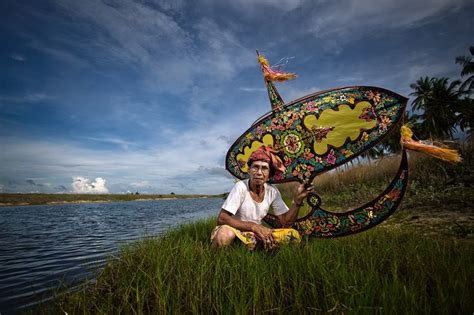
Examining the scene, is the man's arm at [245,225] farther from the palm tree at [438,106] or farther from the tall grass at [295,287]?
the palm tree at [438,106]

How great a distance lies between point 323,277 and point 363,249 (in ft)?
4.29

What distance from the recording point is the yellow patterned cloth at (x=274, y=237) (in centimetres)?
297

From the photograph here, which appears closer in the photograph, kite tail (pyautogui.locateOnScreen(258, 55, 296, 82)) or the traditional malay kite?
the traditional malay kite

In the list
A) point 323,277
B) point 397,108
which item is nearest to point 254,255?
point 323,277

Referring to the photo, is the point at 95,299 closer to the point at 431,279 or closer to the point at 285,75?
the point at 431,279

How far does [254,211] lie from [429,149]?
216 cm

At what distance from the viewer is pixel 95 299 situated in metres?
2.22

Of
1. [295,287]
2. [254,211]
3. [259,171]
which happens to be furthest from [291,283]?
[259,171]

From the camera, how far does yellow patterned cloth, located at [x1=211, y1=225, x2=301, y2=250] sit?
9.75 ft

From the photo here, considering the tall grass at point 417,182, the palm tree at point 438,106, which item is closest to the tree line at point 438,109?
the palm tree at point 438,106

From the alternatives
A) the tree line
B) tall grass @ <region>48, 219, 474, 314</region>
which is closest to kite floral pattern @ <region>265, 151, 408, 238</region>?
tall grass @ <region>48, 219, 474, 314</region>

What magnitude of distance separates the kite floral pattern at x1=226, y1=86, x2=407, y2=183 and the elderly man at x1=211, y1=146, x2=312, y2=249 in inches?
21.1

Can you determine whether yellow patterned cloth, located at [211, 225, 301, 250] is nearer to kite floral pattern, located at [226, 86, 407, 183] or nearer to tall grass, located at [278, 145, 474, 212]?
kite floral pattern, located at [226, 86, 407, 183]

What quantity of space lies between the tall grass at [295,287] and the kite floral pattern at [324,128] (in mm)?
1309
